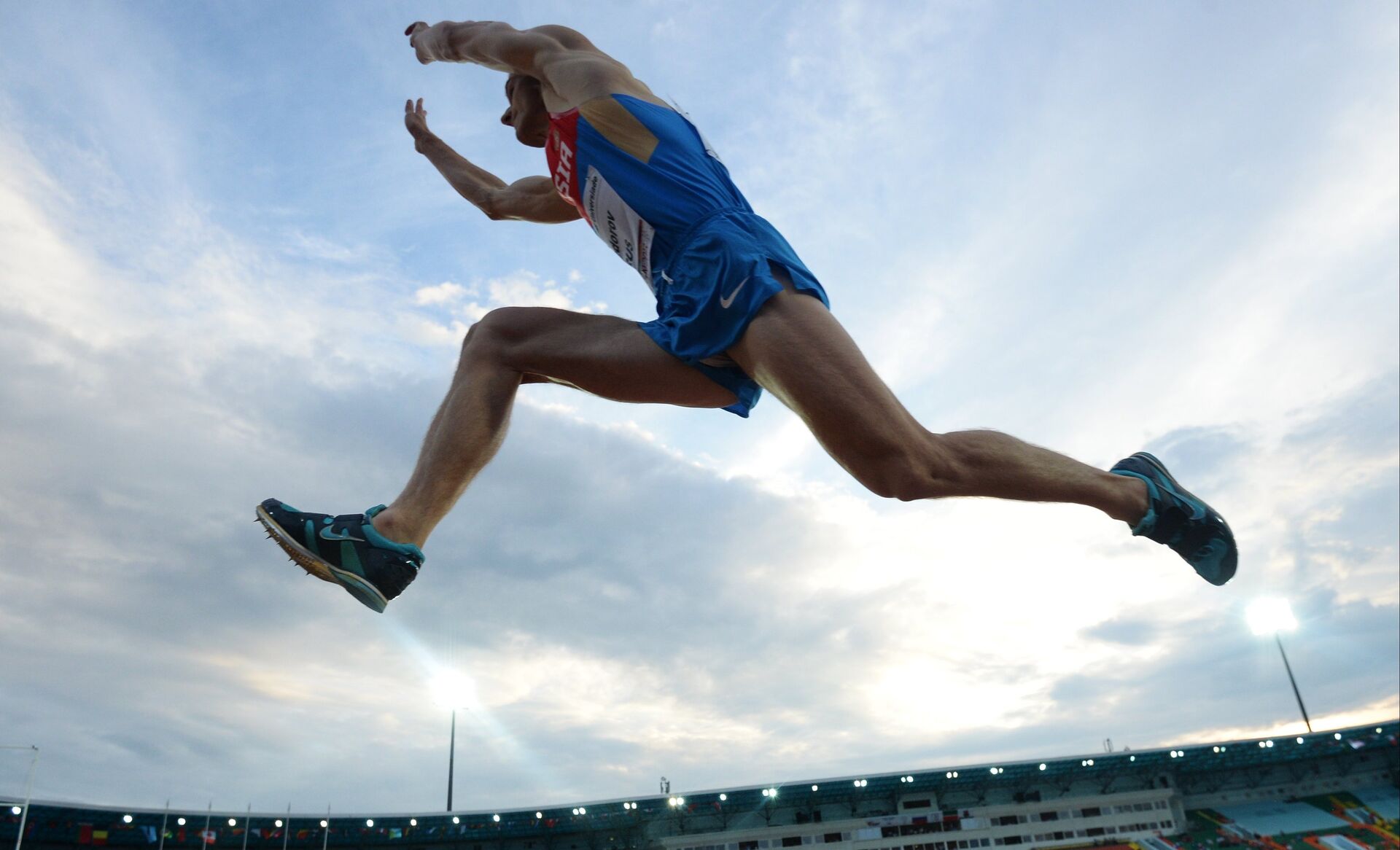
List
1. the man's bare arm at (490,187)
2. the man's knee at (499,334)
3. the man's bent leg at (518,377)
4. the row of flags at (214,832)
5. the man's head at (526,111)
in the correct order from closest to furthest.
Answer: the man's bent leg at (518,377) < the man's knee at (499,334) < the man's head at (526,111) < the man's bare arm at (490,187) < the row of flags at (214,832)

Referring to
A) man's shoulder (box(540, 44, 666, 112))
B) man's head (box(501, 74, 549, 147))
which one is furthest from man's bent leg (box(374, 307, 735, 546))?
man's head (box(501, 74, 549, 147))

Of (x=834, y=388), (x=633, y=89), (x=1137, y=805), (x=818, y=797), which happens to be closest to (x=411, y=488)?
(x=834, y=388)

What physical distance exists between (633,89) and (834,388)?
1335mm

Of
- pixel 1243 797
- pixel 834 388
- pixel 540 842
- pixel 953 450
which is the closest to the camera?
pixel 834 388

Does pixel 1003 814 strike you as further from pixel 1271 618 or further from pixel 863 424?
pixel 863 424

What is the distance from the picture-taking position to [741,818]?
114 feet

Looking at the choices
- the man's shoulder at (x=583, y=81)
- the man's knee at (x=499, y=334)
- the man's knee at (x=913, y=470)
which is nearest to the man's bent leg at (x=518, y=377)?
the man's knee at (x=499, y=334)

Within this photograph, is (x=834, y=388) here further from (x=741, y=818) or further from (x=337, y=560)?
(x=741, y=818)

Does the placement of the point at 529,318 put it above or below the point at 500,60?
below

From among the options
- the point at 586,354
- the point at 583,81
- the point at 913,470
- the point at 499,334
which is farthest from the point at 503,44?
the point at 913,470

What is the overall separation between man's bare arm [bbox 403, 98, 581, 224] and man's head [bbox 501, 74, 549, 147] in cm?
33

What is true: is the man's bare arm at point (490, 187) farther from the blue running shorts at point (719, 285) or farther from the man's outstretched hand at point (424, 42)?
the blue running shorts at point (719, 285)

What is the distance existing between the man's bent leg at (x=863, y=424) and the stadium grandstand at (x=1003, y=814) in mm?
33583

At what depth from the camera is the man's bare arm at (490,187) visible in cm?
370
